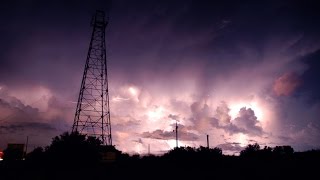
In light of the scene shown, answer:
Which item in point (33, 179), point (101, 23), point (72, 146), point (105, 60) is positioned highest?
point (101, 23)

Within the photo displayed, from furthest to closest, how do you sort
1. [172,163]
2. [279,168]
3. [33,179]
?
[172,163] < [279,168] < [33,179]

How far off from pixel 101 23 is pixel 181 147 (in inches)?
1104

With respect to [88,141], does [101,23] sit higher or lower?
higher

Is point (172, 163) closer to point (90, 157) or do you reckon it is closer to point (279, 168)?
point (90, 157)

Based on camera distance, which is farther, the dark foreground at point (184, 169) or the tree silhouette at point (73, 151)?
the tree silhouette at point (73, 151)

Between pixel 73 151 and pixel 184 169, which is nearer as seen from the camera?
pixel 184 169

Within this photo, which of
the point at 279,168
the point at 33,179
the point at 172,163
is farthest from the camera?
the point at 172,163

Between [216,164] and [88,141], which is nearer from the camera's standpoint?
[216,164]

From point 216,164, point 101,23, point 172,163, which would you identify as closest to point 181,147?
point 172,163

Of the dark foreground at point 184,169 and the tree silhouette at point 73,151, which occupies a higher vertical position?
the tree silhouette at point 73,151

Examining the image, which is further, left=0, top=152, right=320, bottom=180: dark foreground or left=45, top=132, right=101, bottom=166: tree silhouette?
left=45, top=132, right=101, bottom=166: tree silhouette

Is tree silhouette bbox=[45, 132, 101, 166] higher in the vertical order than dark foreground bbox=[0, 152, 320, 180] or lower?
higher

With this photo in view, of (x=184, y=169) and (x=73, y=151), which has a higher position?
(x=73, y=151)

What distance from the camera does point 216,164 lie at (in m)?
45.5
